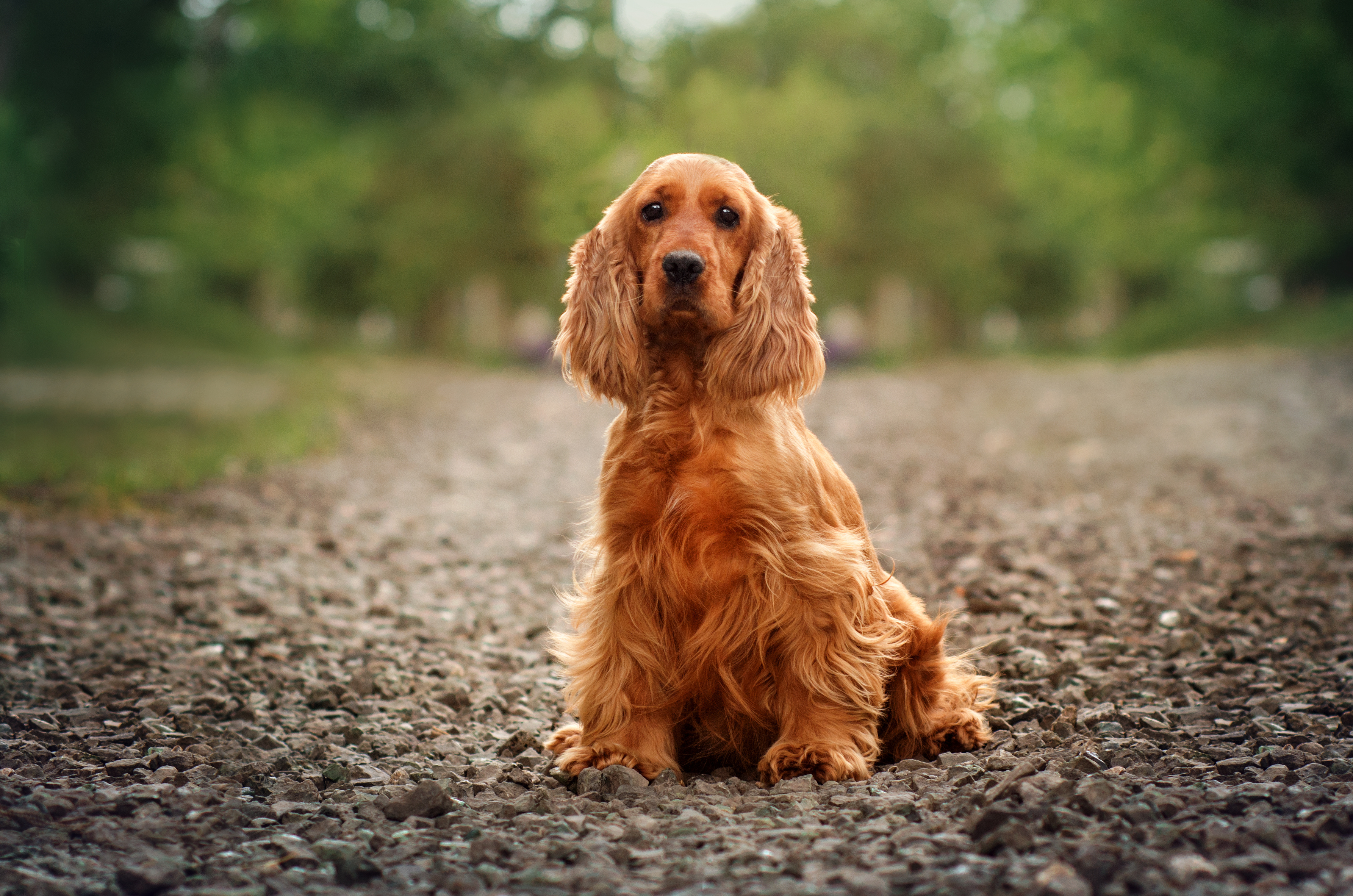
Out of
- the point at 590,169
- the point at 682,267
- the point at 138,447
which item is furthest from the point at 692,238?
the point at 138,447

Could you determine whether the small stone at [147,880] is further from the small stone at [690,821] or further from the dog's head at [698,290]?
the dog's head at [698,290]

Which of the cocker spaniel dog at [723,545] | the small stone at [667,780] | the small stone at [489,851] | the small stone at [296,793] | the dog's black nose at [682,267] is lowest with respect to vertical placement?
the small stone at [296,793]

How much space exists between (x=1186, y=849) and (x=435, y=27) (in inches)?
648

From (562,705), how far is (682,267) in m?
1.67

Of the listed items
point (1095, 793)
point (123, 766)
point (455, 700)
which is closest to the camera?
point (1095, 793)

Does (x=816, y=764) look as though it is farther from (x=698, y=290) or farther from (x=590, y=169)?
(x=590, y=169)

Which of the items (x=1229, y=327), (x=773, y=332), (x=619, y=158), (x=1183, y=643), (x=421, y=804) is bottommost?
(x=421, y=804)

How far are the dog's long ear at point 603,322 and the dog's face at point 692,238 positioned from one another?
0.16ft

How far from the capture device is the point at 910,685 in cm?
316

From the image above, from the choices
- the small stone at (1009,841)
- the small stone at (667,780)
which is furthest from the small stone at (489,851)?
the small stone at (1009,841)

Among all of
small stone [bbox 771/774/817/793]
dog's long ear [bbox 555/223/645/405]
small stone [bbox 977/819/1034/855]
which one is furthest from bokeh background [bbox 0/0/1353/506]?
small stone [bbox 977/819/1034/855]

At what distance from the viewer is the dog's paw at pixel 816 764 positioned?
2.84 meters

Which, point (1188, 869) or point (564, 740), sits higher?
point (1188, 869)

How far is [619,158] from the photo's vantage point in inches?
334
